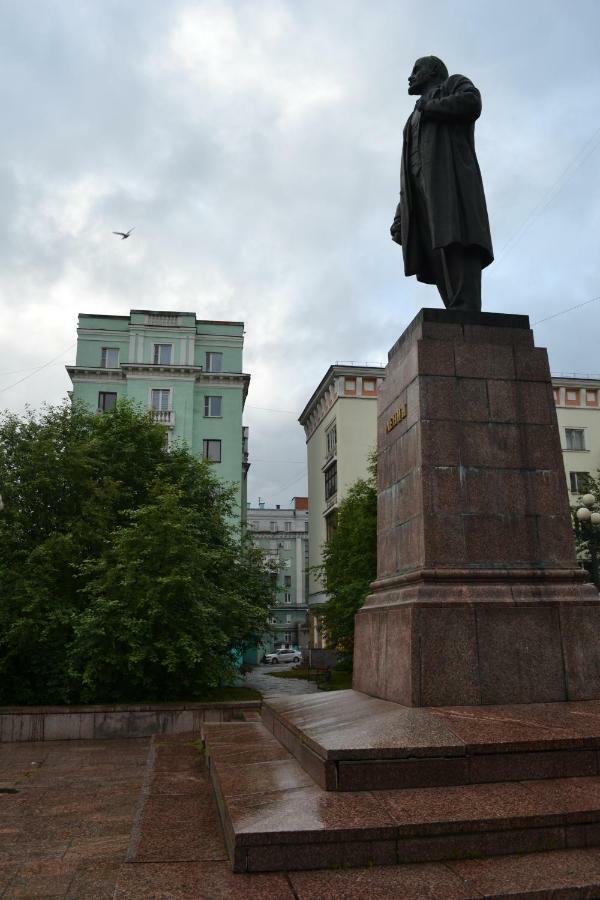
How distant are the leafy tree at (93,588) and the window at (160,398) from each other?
67.0 feet

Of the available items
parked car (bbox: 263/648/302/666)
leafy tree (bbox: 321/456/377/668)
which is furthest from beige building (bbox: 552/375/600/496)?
parked car (bbox: 263/648/302/666)

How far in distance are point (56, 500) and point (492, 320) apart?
42.8ft

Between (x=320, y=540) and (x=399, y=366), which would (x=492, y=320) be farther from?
(x=320, y=540)

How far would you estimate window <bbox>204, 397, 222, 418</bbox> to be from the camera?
4112cm

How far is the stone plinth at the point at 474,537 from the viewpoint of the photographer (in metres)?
6.54


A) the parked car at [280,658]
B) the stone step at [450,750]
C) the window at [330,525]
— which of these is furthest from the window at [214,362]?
the stone step at [450,750]

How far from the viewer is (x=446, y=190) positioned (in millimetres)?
8570

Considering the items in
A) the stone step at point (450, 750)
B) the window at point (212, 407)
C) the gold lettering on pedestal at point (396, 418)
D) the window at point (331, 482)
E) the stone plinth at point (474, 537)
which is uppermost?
the window at point (212, 407)

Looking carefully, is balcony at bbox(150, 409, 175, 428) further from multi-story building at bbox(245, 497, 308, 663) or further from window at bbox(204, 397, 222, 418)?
multi-story building at bbox(245, 497, 308, 663)

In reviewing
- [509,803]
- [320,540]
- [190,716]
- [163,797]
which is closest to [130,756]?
[190,716]

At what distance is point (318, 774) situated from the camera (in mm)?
5168

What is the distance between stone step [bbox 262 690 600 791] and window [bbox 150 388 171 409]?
35.1 meters

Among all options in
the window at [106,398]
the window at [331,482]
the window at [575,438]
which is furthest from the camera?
the window at [331,482]

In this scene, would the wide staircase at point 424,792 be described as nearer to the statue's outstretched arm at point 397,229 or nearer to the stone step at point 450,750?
the stone step at point 450,750
